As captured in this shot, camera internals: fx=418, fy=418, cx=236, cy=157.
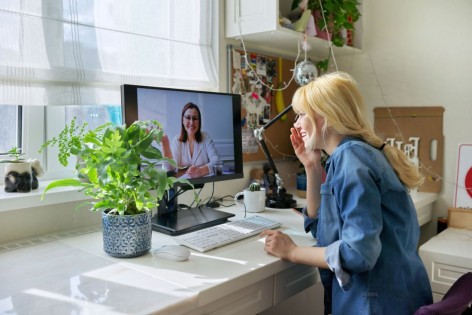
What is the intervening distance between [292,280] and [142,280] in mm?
441

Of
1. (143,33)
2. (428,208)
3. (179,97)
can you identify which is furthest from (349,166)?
(428,208)

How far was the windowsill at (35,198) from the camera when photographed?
1.17 meters

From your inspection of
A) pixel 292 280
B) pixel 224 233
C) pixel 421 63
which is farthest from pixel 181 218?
pixel 421 63

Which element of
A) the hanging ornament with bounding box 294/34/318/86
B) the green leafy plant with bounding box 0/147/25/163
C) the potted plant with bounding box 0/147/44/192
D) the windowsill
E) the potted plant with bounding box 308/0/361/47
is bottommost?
the windowsill

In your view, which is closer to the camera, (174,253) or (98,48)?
(174,253)

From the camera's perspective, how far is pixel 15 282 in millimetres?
882

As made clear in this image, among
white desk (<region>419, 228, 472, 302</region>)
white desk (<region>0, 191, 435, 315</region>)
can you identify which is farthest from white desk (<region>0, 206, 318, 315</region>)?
white desk (<region>419, 228, 472, 302</region>)

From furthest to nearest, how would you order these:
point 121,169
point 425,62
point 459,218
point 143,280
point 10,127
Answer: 1. point 425,62
2. point 459,218
3. point 10,127
4. point 121,169
5. point 143,280

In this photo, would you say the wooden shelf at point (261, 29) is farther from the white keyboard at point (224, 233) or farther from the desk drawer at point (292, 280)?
the desk drawer at point (292, 280)

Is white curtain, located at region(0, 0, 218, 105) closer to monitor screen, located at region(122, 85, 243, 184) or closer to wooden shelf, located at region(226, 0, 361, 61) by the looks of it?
wooden shelf, located at region(226, 0, 361, 61)

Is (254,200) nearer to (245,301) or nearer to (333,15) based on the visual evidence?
(245,301)

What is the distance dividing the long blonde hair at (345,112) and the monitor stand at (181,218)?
0.49m

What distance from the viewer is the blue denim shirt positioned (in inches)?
35.8

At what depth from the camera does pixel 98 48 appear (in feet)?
4.64
